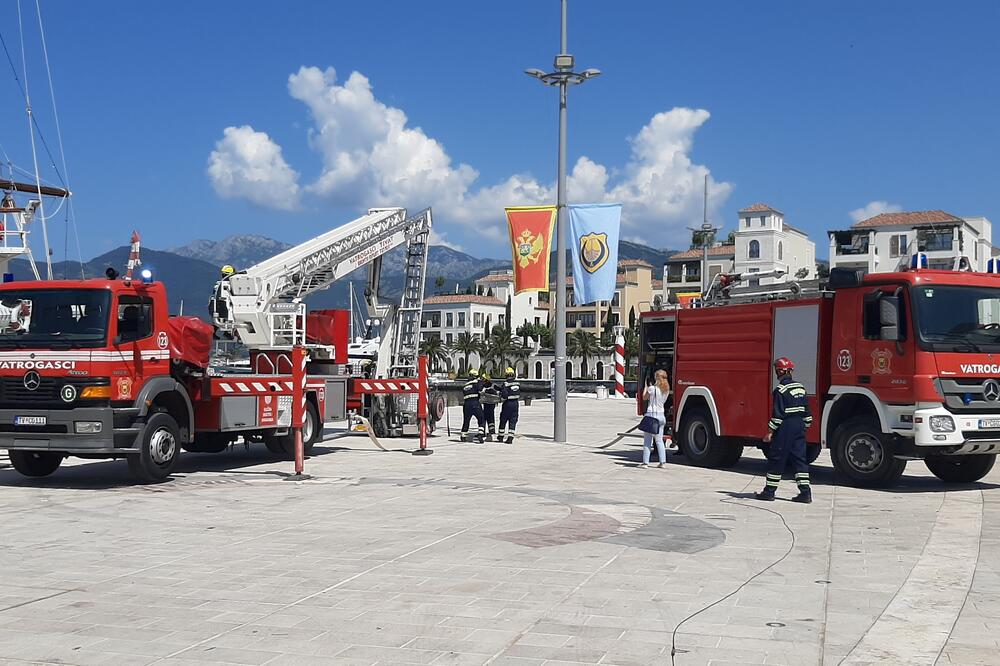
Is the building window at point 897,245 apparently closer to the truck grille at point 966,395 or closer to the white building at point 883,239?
the white building at point 883,239

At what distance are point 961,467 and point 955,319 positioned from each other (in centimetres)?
258

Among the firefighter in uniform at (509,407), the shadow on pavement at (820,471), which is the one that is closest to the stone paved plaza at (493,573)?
the shadow on pavement at (820,471)

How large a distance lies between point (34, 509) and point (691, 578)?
7.97 meters

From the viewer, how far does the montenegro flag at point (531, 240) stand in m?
22.0

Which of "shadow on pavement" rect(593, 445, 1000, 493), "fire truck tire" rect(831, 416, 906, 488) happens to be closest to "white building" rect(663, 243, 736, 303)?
"shadow on pavement" rect(593, 445, 1000, 493)

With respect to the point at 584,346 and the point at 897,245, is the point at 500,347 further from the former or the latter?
the point at 897,245

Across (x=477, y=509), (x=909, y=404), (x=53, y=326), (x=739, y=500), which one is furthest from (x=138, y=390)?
(x=909, y=404)

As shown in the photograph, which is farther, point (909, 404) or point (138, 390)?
point (138, 390)

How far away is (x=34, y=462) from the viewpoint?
14.8 metres

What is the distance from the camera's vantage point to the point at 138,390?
13836 mm

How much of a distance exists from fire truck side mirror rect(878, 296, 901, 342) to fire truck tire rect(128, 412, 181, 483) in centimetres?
979

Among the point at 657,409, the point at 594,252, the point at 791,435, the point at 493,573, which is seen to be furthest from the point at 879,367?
the point at 594,252

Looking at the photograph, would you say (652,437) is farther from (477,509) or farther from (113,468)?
(113,468)

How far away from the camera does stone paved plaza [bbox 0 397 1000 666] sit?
594cm
